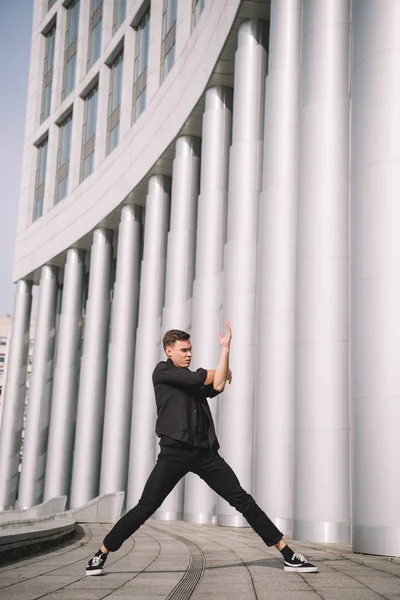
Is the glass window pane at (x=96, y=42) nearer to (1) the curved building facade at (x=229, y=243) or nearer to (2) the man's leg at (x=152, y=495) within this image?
(1) the curved building facade at (x=229, y=243)

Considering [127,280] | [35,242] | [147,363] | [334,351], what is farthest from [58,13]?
[334,351]

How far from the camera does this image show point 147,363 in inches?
981

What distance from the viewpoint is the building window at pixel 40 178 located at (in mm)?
38000

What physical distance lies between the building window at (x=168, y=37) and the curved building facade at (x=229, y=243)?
10 cm

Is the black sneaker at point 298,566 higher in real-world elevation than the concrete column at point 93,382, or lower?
lower

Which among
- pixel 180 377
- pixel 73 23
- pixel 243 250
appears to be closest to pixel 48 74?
pixel 73 23

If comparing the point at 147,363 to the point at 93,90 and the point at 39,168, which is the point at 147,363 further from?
the point at 39,168

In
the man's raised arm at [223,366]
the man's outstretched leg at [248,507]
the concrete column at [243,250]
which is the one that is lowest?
the man's outstretched leg at [248,507]

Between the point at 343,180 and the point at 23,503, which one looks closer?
the point at 343,180

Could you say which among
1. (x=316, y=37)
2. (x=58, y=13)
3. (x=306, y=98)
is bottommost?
(x=306, y=98)

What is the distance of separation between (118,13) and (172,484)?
2894 cm

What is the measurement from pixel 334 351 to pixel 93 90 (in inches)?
1003

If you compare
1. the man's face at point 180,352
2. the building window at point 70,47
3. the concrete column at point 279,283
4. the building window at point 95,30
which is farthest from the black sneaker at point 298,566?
the building window at point 70,47

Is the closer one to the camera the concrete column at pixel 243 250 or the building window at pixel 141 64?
the concrete column at pixel 243 250
